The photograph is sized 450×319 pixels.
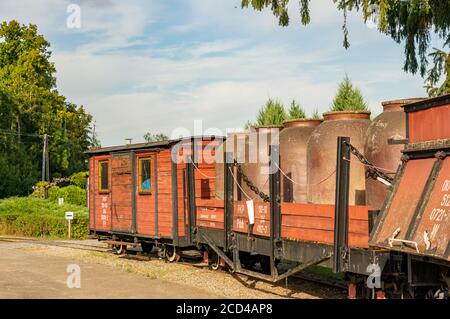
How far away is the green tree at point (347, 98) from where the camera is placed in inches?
946

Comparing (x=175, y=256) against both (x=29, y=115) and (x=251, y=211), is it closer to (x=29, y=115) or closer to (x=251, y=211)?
(x=251, y=211)

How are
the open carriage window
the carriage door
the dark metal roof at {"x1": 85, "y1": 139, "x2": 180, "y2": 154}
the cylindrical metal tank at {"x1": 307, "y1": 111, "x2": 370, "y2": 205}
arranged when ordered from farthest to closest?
the carriage door → the open carriage window → the dark metal roof at {"x1": 85, "y1": 139, "x2": 180, "y2": 154} → the cylindrical metal tank at {"x1": 307, "y1": 111, "x2": 370, "y2": 205}

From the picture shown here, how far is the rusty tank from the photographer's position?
13.0 meters

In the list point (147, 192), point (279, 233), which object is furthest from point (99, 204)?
point (279, 233)

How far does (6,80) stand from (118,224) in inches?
1355

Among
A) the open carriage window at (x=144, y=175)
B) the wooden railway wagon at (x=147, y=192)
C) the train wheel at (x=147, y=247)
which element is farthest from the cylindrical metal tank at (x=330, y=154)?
the train wheel at (x=147, y=247)

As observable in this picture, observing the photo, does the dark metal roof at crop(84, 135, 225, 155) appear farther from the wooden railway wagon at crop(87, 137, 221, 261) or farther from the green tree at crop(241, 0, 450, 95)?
the green tree at crop(241, 0, 450, 95)

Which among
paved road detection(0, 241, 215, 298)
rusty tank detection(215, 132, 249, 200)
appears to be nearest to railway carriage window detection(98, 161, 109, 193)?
paved road detection(0, 241, 215, 298)

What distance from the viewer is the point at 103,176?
757 inches

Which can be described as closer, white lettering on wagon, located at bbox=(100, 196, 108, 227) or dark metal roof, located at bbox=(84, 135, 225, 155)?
dark metal roof, located at bbox=(84, 135, 225, 155)

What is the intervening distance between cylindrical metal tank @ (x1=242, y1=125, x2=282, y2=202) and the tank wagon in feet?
0.23

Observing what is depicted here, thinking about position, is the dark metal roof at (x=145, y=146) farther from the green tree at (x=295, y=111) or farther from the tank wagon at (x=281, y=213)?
the green tree at (x=295, y=111)

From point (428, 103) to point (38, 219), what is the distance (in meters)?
22.7
